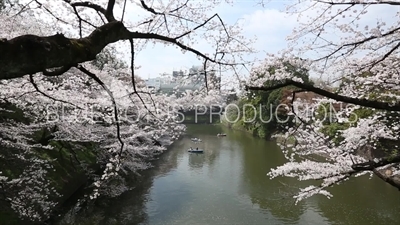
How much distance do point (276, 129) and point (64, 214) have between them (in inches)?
648

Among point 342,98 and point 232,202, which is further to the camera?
point 232,202

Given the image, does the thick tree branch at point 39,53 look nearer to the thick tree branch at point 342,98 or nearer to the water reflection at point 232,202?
the thick tree branch at point 342,98

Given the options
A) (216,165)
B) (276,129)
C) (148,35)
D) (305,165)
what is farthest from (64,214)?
(276,129)

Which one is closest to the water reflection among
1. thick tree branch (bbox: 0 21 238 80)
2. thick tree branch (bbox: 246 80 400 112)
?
thick tree branch (bbox: 246 80 400 112)

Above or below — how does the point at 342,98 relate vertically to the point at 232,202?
above

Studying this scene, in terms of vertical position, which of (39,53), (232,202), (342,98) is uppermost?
(39,53)

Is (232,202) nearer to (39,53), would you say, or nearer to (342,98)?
(342,98)

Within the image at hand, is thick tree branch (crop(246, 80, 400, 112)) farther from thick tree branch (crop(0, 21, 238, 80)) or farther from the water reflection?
the water reflection

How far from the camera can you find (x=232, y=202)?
27.5ft

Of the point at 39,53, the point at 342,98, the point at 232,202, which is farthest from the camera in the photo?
the point at 232,202

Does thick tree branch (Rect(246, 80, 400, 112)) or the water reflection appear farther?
the water reflection

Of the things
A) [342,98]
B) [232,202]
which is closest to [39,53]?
[342,98]

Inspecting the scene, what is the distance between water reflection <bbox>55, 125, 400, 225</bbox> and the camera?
284 inches

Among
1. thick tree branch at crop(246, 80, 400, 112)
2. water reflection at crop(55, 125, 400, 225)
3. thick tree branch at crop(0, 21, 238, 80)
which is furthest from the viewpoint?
water reflection at crop(55, 125, 400, 225)
